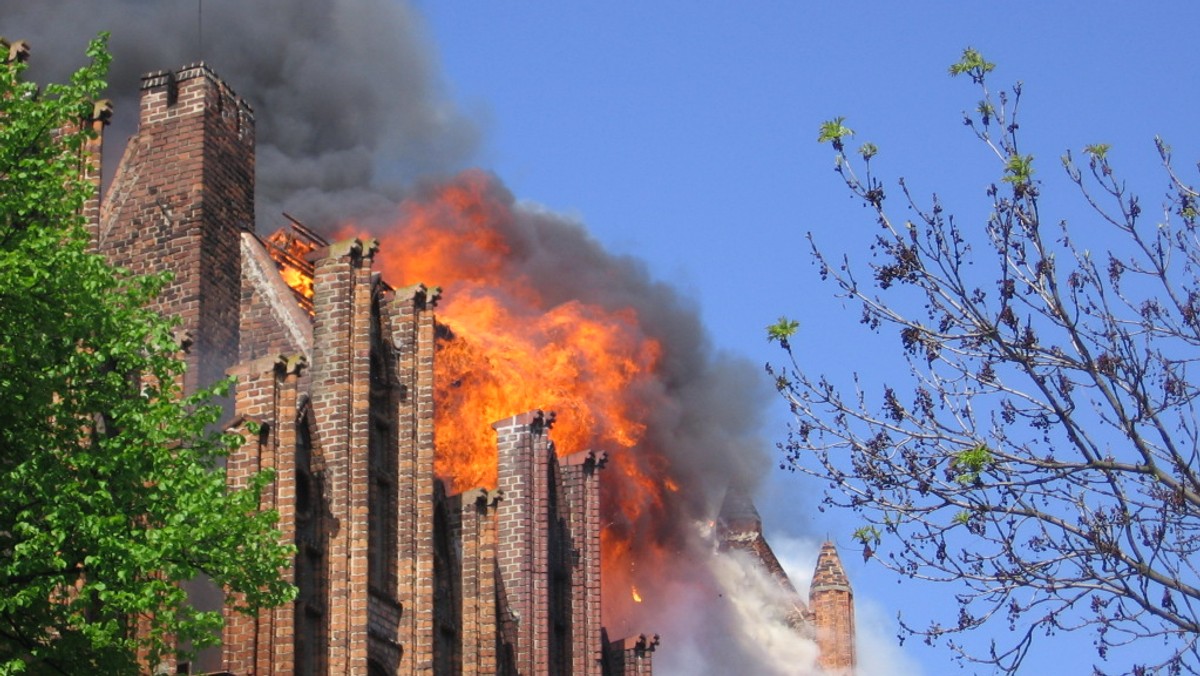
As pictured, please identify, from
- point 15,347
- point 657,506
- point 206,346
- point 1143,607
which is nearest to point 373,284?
point 206,346

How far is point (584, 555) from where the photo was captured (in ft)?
135

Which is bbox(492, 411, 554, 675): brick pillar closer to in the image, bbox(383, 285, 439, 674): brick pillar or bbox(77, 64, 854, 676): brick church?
bbox(77, 64, 854, 676): brick church

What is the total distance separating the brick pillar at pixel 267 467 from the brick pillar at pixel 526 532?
6971mm

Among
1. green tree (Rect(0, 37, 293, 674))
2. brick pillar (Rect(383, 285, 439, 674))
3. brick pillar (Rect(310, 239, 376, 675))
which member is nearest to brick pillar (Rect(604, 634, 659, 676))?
brick pillar (Rect(383, 285, 439, 674))

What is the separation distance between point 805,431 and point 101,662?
273 inches

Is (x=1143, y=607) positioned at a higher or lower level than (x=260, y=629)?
lower

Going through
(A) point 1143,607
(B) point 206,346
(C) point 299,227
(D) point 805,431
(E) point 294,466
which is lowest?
→ (A) point 1143,607

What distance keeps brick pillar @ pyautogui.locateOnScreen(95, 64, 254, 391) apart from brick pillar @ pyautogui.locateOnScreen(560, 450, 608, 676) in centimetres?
672

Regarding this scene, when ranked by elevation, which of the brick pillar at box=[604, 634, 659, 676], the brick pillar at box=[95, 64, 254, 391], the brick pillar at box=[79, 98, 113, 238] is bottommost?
the brick pillar at box=[604, 634, 659, 676]

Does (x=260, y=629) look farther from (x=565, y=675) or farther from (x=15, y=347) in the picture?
(x=565, y=675)

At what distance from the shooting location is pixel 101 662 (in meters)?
24.4

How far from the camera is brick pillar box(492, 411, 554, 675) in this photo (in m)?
38.5

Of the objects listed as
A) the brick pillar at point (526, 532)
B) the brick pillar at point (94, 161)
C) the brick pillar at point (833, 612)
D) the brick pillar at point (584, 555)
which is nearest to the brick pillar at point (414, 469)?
the brick pillar at point (526, 532)

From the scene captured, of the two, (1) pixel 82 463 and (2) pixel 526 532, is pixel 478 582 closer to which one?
(2) pixel 526 532
